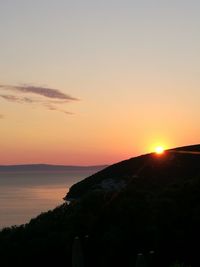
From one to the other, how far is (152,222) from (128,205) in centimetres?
412

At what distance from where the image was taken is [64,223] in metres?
39.1

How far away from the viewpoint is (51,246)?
1291 inches

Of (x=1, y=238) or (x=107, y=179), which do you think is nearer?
(x=1, y=238)

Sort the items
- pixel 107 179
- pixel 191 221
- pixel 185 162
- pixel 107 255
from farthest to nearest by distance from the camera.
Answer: pixel 107 179 < pixel 185 162 < pixel 191 221 < pixel 107 255

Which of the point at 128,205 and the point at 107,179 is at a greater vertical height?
the point at 107,179

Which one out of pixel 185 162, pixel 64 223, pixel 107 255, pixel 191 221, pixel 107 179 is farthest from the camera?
pixel 107 179

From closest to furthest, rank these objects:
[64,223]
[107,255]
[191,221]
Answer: [107,255]
[191,221]
[64,223]

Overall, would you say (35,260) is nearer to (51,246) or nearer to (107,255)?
(51,246)

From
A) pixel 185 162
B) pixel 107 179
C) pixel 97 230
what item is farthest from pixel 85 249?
pixel 107 179

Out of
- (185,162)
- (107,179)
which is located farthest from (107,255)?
(107,179)

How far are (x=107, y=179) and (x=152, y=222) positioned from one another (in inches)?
4331

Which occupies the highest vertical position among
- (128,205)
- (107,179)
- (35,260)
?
(107,179)

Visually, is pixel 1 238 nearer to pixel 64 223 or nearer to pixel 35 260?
pixel 64 223

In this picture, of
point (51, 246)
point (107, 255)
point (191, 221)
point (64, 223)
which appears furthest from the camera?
point (64, 223)
